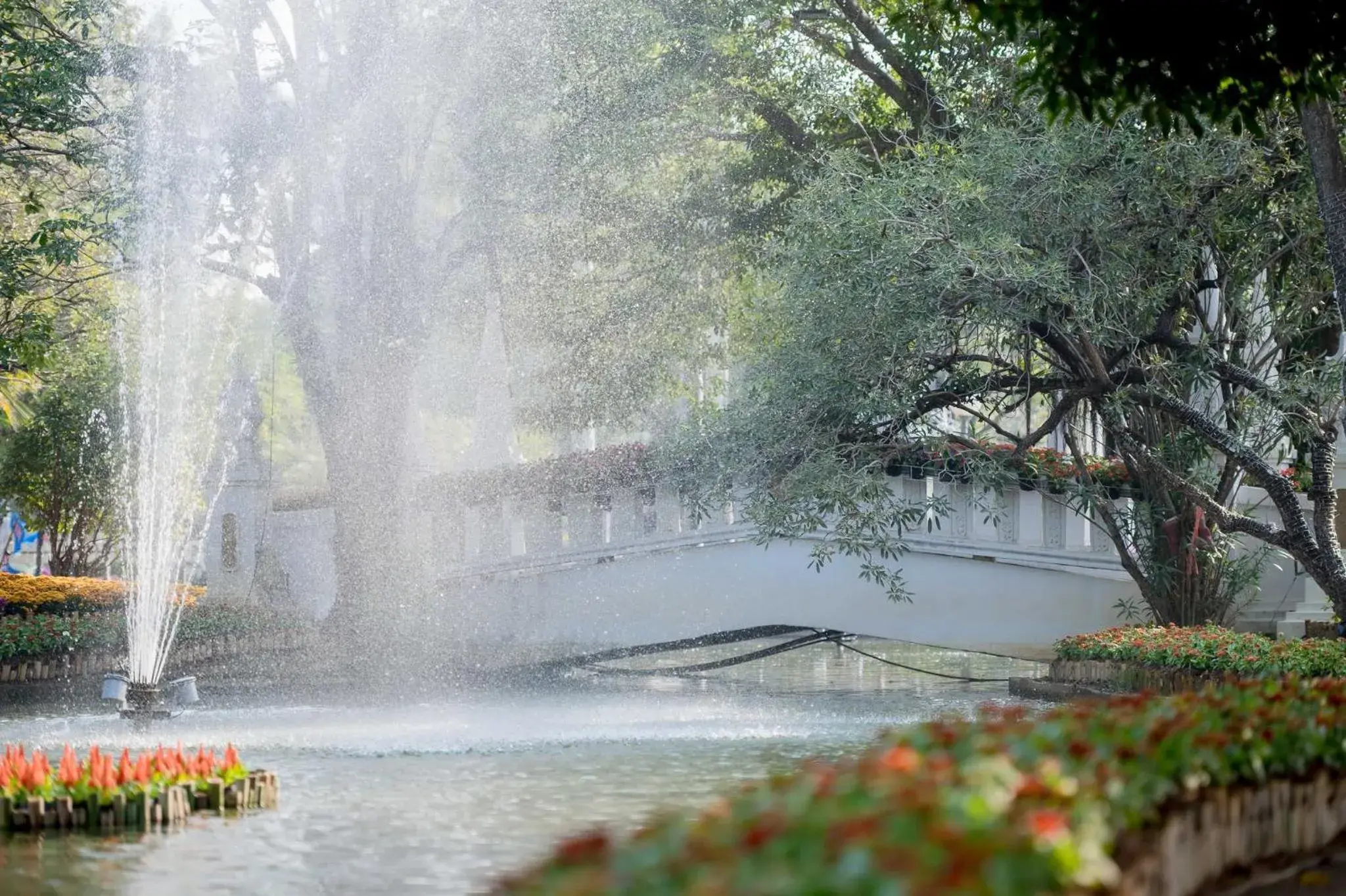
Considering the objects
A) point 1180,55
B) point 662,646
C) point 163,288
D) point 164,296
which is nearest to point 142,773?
point 1180,55

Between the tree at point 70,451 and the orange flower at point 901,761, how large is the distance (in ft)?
84.3

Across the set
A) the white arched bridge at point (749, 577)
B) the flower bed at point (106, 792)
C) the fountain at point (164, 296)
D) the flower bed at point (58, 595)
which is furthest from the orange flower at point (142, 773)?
the flower bed at point (58, 595)

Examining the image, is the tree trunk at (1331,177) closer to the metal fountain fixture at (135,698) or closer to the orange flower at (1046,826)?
the orange flower at (1046,826)

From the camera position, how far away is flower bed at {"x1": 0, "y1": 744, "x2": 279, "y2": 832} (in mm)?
8688

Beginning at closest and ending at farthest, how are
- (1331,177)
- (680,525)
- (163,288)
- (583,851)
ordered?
(583,851) → (1331,177) → (680,525) → (163,288)

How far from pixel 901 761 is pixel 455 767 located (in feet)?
24.7

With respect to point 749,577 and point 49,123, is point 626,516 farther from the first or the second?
point 49,123

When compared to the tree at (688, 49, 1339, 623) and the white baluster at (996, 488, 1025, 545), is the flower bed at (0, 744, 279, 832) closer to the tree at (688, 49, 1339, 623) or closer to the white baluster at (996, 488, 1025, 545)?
the tree at (688, 49, 1339, 623)

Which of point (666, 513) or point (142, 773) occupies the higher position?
point (666, 513)

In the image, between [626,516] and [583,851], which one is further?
[626,516]

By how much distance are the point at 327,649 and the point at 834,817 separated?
19.3m

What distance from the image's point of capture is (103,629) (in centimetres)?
1936

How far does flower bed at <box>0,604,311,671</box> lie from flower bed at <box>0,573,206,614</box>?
1.81 ft

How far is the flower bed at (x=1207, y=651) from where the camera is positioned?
13062mm
